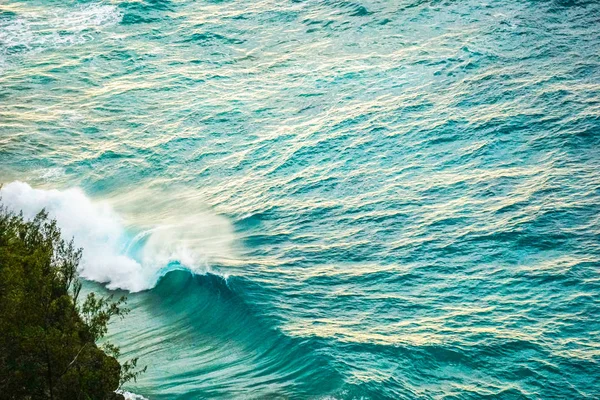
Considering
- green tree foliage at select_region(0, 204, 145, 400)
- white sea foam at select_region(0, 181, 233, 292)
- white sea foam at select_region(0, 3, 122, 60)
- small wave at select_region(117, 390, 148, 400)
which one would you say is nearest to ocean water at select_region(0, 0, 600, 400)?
white sea foam at select_region(0, 181, 233, 292)

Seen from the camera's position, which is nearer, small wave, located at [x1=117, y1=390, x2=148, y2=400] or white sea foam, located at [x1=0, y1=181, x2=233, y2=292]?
small wave, located at [x1=117, y1=390, x2=148, y2=400]

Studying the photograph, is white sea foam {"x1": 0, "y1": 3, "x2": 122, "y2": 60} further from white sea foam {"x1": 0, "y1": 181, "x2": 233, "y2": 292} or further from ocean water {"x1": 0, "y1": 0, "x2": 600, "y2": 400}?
white sea foam {"x1": 0, "y1": 181, "x2": 233, "y2": 292}

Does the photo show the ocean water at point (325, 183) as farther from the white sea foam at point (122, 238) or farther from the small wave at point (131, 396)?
the small wave at point (131, 396)

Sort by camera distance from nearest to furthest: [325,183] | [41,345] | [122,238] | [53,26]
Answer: [41,345] → [122,238] → [325,183] → [53,26]

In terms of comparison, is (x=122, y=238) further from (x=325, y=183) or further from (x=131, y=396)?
(x=131, y=396)

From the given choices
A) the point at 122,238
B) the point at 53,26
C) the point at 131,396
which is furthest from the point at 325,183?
the point at 53,26
